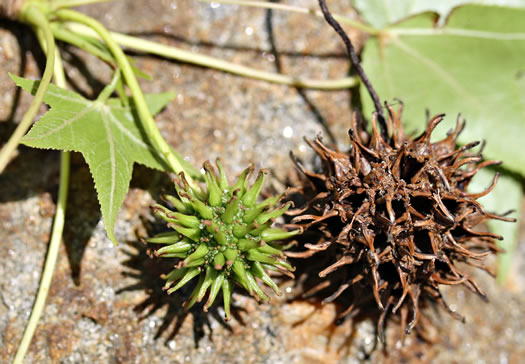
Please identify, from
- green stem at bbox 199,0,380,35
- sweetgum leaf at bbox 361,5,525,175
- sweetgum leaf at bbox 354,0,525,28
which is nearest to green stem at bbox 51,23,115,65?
green stem at bbox 199,0,380,35

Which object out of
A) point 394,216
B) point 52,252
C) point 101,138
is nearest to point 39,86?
point 101,138

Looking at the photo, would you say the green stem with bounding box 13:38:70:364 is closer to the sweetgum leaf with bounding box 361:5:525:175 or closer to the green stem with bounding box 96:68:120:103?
the green stem with bounding box 96:68:120:103

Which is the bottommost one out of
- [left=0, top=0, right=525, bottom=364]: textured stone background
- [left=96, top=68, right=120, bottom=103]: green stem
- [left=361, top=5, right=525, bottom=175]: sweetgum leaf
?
[left=0, top=0, right=525, bottom=364]: textured stone background

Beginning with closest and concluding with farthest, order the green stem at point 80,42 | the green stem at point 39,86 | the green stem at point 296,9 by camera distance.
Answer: the green stem at point 39,86 < the green stem at point 80,42 < the green stem at point 296,9

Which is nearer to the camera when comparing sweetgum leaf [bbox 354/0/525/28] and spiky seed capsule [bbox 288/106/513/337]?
spiky seed capsule [bbox 288/106/513/337]

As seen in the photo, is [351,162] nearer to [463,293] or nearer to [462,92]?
[462,92]

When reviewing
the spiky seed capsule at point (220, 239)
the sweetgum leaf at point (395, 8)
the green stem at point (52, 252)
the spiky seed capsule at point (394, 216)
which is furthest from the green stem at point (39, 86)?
the sweetgum leaf at point (395, 8)

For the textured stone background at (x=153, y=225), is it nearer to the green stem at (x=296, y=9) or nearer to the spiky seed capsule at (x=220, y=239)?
the green stem at (x=296, y=9)

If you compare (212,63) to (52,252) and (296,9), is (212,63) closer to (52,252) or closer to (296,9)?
(296,9)
